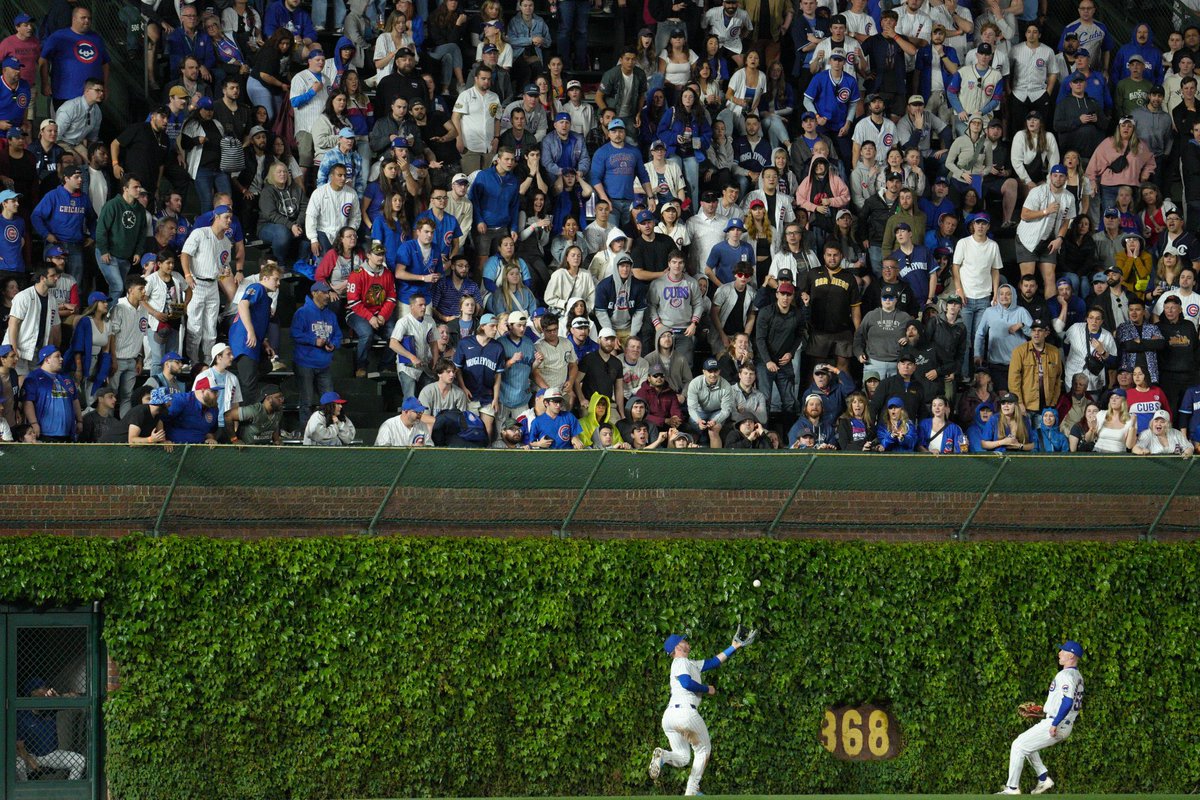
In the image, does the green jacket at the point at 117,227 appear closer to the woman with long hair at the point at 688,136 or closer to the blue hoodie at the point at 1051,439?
the woman with long hair at the point at 688,136

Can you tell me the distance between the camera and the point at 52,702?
1814cm

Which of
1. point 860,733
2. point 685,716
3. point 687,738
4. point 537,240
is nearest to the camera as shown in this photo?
point 685,716

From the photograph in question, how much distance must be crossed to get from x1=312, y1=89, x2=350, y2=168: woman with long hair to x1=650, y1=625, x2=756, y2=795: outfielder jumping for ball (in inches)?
322

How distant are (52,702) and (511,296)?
23.9 feet

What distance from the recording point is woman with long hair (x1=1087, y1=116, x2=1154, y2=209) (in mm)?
25328

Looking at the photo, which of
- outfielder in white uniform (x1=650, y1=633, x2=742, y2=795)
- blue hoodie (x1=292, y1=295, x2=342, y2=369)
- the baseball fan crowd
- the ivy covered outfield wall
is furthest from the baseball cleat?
blue hoodie (x1=292, y1=295, x2=342, y2=369)

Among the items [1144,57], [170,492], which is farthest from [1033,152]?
[170,492]

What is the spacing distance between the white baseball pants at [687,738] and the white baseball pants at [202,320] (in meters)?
6.67

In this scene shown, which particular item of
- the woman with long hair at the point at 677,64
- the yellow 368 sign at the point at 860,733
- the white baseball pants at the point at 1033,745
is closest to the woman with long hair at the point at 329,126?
the woman with long hair at the point at 677,64

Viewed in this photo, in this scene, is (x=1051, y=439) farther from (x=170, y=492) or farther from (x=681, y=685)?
(x=170, y=492)

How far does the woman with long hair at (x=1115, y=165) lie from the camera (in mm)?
25328

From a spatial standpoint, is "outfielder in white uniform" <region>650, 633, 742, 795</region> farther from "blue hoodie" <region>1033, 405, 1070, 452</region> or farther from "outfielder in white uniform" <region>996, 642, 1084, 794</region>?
"blue hoodie" <region>1033, 405, 1070, 452</region>

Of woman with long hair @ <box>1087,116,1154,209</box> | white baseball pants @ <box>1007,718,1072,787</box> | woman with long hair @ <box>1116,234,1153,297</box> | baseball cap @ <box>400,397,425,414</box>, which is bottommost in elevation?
white baseball pants @ <box>1007,718,1072,787</box>

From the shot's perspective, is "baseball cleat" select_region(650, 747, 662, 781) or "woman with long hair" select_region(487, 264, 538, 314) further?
"woman with long hair" select_region(487, 264, 538, 314)
